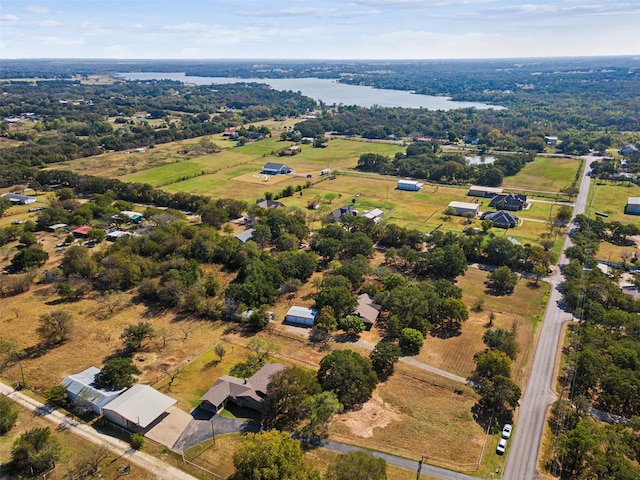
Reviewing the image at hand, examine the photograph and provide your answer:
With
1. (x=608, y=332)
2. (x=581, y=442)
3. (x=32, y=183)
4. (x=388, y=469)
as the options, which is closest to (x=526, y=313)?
(x=608, y=332)

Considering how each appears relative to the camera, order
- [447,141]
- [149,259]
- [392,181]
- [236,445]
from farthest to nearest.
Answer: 1. [447,141]
2. [392,181]
3. [149,259]
4. [236,445]

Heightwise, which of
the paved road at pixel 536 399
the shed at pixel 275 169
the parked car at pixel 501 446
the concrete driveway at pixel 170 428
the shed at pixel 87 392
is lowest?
the paved road at pixel 536 399

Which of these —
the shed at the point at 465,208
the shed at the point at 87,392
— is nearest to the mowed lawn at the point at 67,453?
the shed at the point at 87,392

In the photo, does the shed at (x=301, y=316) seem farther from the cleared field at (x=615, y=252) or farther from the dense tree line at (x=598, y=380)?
the cleared field at (x=615, y=252)

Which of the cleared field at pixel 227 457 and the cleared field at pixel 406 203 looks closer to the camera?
the cleared field at pixel 227 457

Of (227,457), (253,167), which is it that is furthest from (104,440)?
(253,167)

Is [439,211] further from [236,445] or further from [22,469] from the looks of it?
[22,469]
